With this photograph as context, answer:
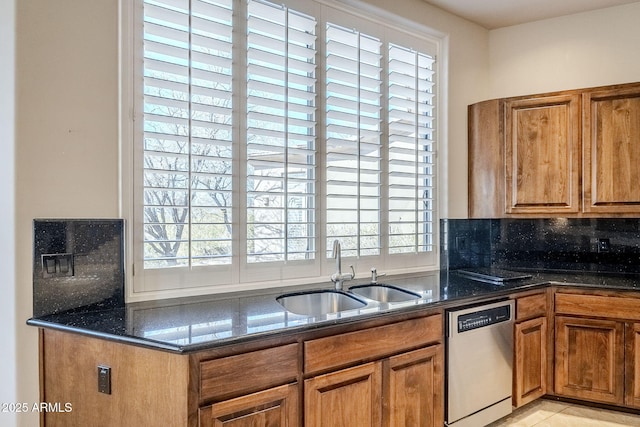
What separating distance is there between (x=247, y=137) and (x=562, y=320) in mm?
2322

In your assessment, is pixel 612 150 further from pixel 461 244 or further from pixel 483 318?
pixel 483 318

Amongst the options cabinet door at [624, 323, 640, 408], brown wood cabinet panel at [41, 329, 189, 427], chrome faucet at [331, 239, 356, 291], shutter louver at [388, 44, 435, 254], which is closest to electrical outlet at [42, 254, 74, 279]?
brown wood cabinet panel at [41, 329, 189, 427]

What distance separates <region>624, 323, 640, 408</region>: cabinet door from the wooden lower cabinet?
4.48ft

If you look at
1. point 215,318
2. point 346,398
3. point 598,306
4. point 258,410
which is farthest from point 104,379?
point 598,306

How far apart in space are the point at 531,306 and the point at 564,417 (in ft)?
2.37

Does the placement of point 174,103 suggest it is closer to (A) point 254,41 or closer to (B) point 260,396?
(A) point 254,41

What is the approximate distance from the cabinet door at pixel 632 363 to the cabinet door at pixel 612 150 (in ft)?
2.54

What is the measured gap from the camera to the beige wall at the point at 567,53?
3.65 metres

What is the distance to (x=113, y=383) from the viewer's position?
71.2 inches

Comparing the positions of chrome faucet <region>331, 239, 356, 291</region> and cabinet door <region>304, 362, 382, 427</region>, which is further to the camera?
chrome faucet <region>331, 239, 356, 291</region>

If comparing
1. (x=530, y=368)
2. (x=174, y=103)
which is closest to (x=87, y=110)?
(x=174, y=103)

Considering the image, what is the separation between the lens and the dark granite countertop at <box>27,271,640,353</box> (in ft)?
5.74

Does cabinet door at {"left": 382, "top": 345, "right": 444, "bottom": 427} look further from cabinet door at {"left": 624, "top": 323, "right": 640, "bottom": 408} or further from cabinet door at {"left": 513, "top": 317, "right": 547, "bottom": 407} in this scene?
cabinet door at {"left": 624, "top": 323, "right": 640, "bottom": 408}

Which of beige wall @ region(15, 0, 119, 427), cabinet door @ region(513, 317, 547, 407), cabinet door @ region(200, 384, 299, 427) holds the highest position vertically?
beige wall @ region(15, 0, 119, 427)
